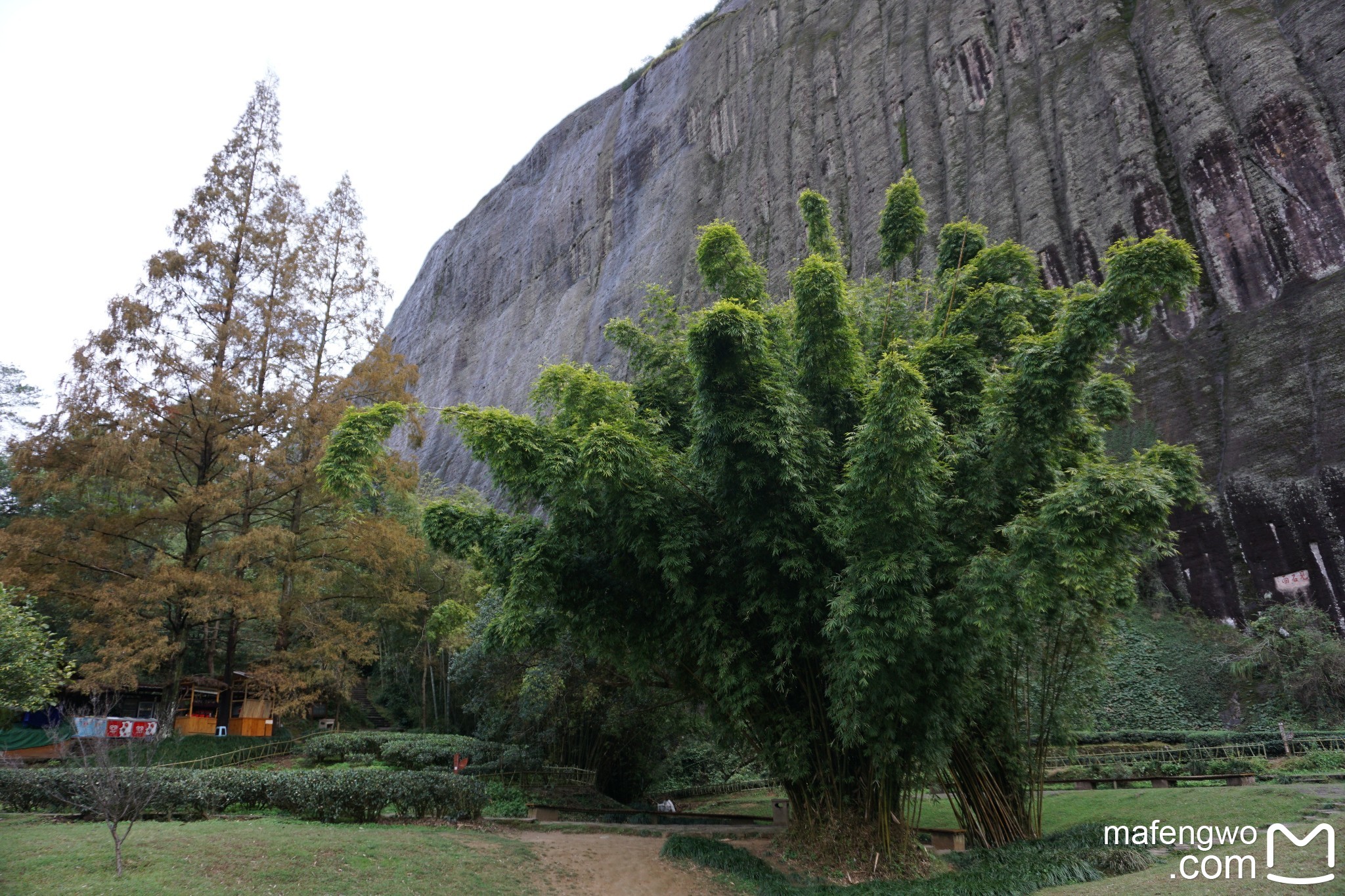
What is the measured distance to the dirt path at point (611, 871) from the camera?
344 inches

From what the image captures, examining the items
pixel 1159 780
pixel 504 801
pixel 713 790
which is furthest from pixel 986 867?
pixel 713 790

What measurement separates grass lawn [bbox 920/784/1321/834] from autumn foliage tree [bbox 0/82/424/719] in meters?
14.6

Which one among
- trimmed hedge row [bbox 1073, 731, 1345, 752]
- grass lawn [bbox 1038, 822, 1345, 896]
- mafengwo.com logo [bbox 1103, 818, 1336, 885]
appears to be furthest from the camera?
trimmed hedge row [bbox 1073, 731, 1345, 752]

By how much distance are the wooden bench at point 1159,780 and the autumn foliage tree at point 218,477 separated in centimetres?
1557

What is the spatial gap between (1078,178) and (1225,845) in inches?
987

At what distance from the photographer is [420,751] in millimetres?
15719

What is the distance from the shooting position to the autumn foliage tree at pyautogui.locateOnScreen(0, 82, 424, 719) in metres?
16.1

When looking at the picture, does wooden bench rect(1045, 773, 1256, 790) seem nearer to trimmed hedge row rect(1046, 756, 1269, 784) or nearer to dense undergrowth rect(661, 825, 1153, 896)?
trimmed hedge row rect(1046, 756, 1269, 784)

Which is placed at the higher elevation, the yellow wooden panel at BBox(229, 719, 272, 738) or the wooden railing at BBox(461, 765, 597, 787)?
the yellow wooden panel at BBox(229, 719, 272, 738)

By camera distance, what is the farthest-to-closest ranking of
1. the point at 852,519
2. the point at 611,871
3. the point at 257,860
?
the point at 611,871
the point at 852,519
the point at 257,860

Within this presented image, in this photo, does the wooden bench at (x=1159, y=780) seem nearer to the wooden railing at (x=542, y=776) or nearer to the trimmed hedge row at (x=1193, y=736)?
the trimmed hedge row at (x=1193, y=736)

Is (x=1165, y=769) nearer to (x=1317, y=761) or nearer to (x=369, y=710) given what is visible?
(x=1317, y=761)

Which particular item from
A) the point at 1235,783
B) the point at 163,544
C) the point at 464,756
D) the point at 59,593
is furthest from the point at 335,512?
the point at 1235,783

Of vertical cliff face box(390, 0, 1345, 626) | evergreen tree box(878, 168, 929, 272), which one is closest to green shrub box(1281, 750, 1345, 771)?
vertical cliff face box(390, 0, 1345, 626)
